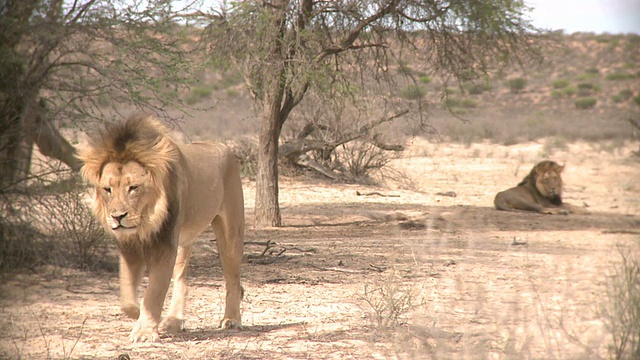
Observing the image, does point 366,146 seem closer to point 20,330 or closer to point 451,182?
point 451,182

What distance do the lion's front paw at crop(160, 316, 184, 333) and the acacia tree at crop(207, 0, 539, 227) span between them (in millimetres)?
5944

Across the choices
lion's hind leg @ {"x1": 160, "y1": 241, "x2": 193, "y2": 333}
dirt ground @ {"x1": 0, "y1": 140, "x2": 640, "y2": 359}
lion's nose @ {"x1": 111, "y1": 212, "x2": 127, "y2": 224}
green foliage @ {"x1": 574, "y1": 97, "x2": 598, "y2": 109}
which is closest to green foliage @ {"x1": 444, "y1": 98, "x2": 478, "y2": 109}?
green foliage @ {"x1": 574, "y1": 97, "x2": 598, "y2": 109}

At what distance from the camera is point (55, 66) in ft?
26.7

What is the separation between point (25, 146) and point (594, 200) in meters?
13.5

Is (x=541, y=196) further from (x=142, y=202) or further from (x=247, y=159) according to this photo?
(x=142, y=202)

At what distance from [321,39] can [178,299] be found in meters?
7.54

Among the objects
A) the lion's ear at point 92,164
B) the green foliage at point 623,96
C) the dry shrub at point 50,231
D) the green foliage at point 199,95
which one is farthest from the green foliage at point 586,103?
the lion's ear at point 92,164

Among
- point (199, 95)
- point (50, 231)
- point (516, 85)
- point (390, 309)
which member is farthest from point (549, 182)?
point (516, 85)

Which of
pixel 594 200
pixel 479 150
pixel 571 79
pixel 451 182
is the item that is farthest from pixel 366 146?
pixel 571 79

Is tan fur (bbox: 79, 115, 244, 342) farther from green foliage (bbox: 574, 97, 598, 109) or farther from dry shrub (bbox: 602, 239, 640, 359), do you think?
green foliage (bbox: 574, 97, 598, 109)

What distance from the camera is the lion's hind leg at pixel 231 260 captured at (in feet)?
21.3

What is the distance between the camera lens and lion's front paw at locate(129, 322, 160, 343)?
560 cm

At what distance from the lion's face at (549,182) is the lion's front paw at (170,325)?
1138cm

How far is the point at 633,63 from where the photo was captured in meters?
54.9
